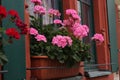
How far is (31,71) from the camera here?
11.1ft

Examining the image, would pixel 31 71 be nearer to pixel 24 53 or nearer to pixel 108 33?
pixel 24 53

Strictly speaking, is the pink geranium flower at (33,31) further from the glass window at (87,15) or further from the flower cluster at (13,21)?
the glass window at (87,15)

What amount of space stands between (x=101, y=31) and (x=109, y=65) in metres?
0.52

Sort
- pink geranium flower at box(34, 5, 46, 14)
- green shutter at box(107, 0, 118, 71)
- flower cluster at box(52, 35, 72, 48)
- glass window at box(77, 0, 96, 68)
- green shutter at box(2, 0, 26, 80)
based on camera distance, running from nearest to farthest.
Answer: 1. green shutter at box(2, 0, 26, 80)
2. flower cluster at box(52, 35, 72, 48)
3. pink geranium flower at box(34, 5, 46, 14)
4. glass window at box(77, 0, 96, 68)
5. green shutter at box(107, 0, 118, 71)

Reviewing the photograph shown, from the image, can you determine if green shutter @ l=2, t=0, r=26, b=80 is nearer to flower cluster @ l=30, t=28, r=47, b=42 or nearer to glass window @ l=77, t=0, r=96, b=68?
flower cluster @ l=30, t=28, r=47, b=42

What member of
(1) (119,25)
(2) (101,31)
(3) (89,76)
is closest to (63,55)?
(3) (89,76)

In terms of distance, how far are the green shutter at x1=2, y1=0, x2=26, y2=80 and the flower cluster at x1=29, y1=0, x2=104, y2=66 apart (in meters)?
0.24

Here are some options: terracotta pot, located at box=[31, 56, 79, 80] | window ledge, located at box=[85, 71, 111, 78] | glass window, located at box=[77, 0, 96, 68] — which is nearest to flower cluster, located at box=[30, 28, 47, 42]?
terracotta pot, located at box=[31, 56, 79, 80]

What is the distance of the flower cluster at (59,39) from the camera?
3.36 meters

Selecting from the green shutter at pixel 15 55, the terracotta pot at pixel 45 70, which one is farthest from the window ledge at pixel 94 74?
the green shutter at pixel 15 55

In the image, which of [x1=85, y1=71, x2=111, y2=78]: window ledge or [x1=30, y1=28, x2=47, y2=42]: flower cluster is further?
[x1=85, y1=71, x2=111, y2=78]: window ledge

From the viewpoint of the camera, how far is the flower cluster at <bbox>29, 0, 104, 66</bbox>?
336cm

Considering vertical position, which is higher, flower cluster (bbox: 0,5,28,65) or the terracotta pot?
flower cluster (bbox: 0,5,28,65)

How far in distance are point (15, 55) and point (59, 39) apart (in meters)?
0.44
